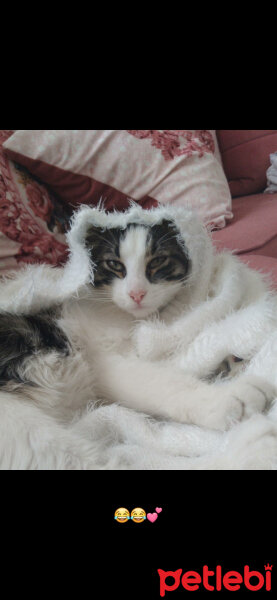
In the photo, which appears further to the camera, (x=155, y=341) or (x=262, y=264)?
(x=262, y=264)

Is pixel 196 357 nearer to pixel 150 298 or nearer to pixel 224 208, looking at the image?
pixel 150 298

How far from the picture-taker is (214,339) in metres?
0.65

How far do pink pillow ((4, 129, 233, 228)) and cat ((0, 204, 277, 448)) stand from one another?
394mm

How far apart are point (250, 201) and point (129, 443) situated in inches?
46.3

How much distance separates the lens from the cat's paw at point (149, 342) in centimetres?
69

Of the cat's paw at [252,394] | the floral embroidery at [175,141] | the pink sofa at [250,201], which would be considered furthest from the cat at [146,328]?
the floral embroidery at [175,141]

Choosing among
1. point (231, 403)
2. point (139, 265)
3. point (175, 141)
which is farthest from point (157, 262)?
point (175, 141)

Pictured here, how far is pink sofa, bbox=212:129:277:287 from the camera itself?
1.07m
